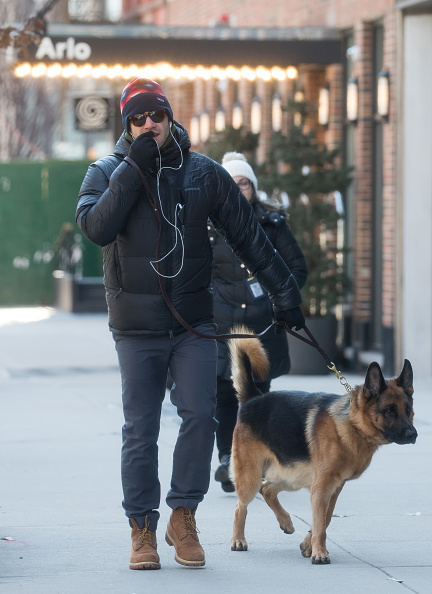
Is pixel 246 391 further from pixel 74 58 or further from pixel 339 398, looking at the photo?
pixel 74 58

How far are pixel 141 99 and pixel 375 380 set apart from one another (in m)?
1.58

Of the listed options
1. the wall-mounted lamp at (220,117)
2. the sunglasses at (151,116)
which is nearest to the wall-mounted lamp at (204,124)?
the wall-mounted lamp at (220,117)

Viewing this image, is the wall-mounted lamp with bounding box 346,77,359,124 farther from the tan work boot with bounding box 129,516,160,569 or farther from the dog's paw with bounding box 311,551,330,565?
the tan work boot with bounding box 129,516,160,569

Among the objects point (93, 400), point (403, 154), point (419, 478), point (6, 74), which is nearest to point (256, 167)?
point (403, 154)

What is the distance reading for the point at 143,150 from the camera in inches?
209

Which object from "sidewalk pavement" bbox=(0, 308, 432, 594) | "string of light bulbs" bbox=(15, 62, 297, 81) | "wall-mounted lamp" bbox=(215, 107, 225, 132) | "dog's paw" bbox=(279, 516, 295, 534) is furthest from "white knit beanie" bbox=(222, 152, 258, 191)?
"wall-mounted lamp" bbox=(215, 107, 225, 132)

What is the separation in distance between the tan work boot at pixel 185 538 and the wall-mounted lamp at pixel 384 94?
749 cm

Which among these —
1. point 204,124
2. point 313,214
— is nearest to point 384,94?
point 313,214

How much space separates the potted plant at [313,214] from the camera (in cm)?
1279

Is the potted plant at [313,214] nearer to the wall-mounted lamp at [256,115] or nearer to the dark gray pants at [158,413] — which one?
the wall-mounted lamp at [256,115]

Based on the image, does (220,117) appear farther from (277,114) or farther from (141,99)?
(141,99)

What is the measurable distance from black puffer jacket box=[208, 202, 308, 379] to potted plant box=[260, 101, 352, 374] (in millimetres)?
5240

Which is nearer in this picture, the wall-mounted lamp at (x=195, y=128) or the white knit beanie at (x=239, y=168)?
the white knit beanie at (x=239, y=168)

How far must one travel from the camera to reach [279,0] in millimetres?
16312
